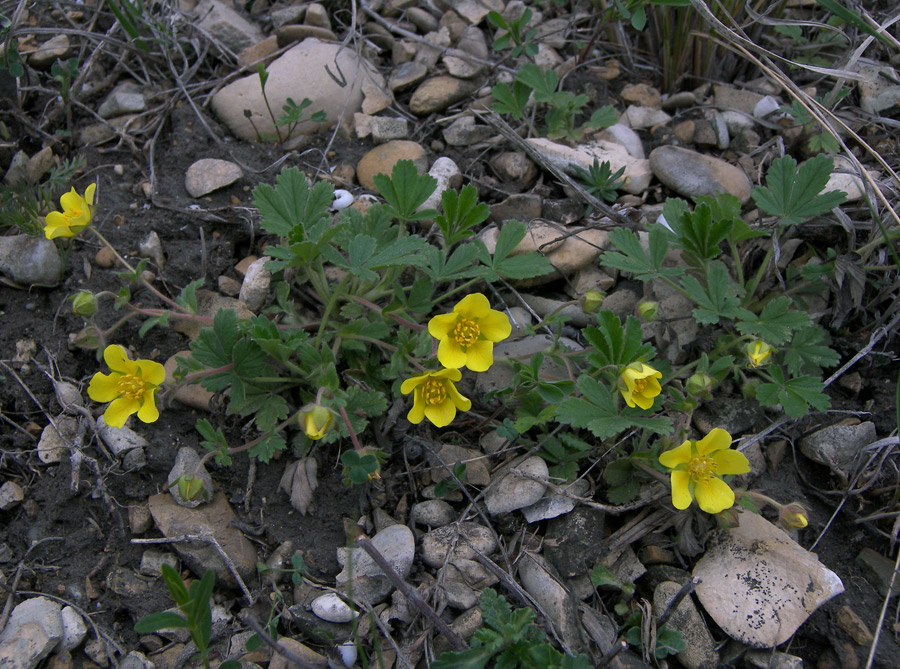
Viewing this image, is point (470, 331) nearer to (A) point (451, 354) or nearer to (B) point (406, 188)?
(A) point (451, 354)

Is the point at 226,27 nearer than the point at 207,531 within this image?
No

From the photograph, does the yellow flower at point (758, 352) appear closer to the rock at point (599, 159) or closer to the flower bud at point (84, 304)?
the rock at point (599, 159)

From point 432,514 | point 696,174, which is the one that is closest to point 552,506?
point 432,514

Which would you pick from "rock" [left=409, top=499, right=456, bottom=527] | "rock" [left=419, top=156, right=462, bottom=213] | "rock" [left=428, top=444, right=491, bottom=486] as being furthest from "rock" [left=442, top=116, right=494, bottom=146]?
"rock" [left=409, top=499, right=456, bottom=527]

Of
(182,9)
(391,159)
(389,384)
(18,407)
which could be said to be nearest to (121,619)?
(18,407)

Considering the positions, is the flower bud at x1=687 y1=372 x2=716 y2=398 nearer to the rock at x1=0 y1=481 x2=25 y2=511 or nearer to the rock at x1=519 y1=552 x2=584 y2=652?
the rock at x1=519 y1=552 x2=584 y2=652

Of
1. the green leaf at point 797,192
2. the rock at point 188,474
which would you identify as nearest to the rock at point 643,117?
the green leaf at point 797,192

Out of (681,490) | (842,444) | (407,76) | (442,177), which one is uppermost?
(407,76)
